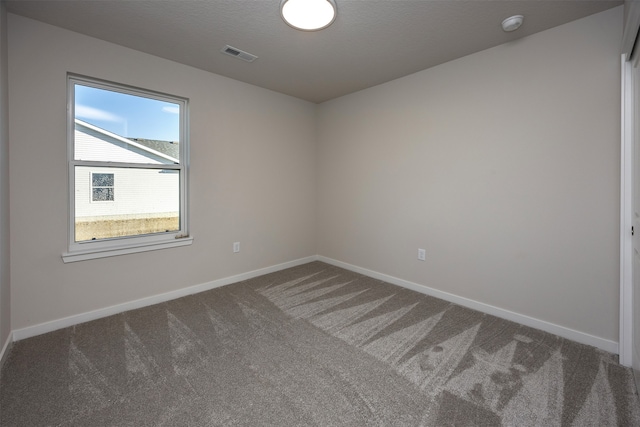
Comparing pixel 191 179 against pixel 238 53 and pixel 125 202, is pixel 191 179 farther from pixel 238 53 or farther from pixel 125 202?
pixel 238 53

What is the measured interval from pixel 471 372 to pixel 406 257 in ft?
5.39

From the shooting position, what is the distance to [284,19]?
85.4 inches

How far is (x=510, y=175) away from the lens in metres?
2.58

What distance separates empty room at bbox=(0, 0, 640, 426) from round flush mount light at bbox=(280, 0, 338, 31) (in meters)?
0.03

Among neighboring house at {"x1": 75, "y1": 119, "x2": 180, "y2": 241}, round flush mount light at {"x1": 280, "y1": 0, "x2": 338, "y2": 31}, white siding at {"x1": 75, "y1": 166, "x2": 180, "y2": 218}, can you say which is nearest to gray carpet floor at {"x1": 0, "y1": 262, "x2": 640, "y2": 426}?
neighboring house at {"x1": 75, "y1": 119, "x2": 180, "y2": 241}

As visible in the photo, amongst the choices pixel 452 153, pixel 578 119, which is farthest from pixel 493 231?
pixel 578 119

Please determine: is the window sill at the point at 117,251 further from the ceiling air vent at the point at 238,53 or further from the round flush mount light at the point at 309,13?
the round flush mount light at the point at 309,13

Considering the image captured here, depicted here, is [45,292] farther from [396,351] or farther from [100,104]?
[396,351]

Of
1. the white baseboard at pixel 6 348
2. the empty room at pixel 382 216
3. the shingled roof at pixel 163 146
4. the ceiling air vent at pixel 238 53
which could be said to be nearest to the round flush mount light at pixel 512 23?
the empty room at pixel 382 216

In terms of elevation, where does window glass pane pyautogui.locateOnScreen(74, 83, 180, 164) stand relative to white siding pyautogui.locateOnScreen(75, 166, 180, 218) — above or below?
above

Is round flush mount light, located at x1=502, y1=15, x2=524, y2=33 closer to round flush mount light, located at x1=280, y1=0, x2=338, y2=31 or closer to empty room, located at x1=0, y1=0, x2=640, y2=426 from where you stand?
empty room, located at x1=0, y1=0, x2=640, y2=426

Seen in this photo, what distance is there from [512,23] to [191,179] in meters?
3.28

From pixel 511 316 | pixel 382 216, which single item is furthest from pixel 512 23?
pixel 511 316

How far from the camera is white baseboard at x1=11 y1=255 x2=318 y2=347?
2322 millimetres
